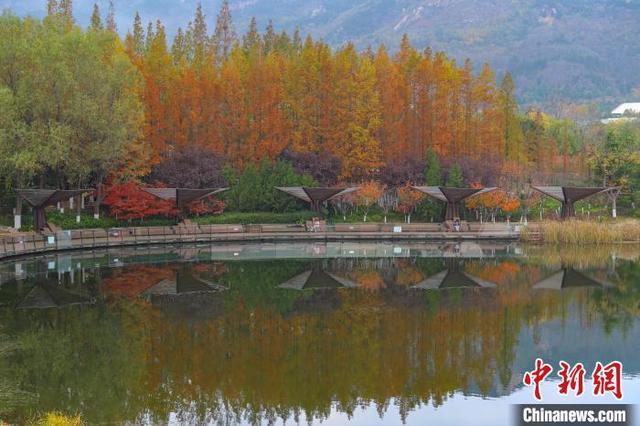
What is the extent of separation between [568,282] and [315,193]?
66.3 ft

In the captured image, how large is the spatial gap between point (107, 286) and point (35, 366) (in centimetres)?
970

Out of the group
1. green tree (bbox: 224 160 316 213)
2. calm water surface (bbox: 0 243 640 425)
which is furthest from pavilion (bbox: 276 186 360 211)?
calm water surface (bbox: 0 243 640 425)

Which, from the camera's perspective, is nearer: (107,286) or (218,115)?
(107,286)

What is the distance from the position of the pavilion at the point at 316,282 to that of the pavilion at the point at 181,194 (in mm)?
14949

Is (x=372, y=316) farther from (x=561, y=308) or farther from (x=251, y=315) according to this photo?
(x=561, y=308)

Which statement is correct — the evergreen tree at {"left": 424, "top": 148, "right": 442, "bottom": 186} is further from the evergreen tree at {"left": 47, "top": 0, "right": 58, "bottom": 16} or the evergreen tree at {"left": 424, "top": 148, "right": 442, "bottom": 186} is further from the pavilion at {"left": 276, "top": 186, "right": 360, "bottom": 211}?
the evergreen tree at {"left": 47, "top": 0, "right": 58, "bottom": 16}

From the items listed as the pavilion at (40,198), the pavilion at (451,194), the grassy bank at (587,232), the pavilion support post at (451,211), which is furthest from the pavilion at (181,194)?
the grassy bank at (587,232)

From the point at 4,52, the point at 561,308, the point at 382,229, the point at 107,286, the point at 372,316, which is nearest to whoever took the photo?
the point at 372,316

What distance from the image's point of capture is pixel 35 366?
16266mm

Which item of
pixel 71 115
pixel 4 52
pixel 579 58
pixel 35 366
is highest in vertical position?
pixel 579 58

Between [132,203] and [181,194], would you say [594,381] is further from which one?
[132,203]

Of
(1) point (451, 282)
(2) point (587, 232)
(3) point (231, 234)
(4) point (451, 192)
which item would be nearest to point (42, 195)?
(3) point (231, 234)

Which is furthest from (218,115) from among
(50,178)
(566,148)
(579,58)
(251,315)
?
(579,58)

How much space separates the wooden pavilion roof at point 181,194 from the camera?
42.2 metres
